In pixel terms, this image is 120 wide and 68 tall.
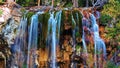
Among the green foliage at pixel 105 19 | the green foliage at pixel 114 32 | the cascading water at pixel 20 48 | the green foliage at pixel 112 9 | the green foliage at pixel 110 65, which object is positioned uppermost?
the green foliage at pixel 112 9

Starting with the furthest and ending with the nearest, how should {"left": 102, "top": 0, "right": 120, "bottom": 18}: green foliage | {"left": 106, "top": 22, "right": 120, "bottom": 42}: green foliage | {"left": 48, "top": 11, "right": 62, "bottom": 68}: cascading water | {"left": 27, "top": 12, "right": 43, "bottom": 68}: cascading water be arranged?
{"left": 102, "top": 0, "right": 120, "bottom": 18}: green foliage < {"left": 106, "top": 22, "right": 120, "bottom": 42}: green foliage < {"left": 27, "top": 12, "right": 43, "bottom": 68}: cascading water < {"left": 48, "top": 11, "right": 62, "bottom": 68}: cascading water

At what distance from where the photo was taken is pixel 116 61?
13.8 metres

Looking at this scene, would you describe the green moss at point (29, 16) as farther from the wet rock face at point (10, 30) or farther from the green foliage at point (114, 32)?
the green foliage at point (114, 32)

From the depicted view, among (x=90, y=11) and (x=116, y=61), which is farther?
(x=90, y=11)

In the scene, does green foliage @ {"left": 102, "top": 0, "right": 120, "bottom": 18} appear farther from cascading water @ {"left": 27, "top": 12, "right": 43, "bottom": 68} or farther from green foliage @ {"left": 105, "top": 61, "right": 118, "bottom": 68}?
cascading water @ {"left": 27, "top": 12, "right": 43, "bottom": 68}

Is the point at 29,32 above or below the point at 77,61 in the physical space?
above

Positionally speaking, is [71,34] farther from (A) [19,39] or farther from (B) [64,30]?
(A) [19,39]

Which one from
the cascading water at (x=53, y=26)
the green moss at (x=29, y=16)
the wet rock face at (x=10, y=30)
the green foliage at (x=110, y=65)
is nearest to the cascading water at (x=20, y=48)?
the wet rock face at (x=10, y=30)

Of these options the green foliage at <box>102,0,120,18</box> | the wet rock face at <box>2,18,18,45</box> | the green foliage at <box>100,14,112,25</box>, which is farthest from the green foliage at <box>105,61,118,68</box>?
the wet rock face at <box>2,18,18,45</box>

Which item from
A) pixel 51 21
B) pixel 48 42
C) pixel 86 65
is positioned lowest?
pixel 86 65

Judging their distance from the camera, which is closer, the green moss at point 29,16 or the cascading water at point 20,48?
the cascading water at point 20,48

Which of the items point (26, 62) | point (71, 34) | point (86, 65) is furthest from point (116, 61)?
point (26, 62)

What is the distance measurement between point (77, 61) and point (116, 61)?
1913 millimetres

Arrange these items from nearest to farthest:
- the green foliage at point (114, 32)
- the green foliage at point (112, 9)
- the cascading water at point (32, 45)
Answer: the cascading water at point (32, 45), the green foliage at point (114, 32), the green foliage at point (112, 9)
